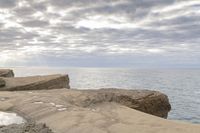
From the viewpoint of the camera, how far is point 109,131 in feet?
30.4

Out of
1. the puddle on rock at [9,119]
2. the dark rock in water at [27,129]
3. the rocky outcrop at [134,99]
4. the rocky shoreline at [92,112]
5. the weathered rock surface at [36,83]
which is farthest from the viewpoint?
the weathered rock surface at [36,83]

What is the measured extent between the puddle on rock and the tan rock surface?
485 millimetres

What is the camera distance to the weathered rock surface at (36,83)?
66.7 feet

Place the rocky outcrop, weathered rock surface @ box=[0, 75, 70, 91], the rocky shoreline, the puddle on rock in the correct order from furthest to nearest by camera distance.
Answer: weathered rock surface @ box=[0, 75, 70, 91] → the rocky outcrop → the puddle on rock → the rocky shoreline

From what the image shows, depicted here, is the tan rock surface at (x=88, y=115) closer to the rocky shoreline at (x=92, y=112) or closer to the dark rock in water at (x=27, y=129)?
the rocky shoreline at (x=92, y=112)

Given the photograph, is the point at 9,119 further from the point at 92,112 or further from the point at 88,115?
the point at 92,112

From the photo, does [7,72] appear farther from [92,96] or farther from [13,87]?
[92,96]

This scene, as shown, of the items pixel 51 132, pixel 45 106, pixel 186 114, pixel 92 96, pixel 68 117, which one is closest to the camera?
pixel 51 132

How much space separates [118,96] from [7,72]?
14.9 m

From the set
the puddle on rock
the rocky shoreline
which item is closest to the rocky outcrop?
the rocky shoreline

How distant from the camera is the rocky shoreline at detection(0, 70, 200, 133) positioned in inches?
372

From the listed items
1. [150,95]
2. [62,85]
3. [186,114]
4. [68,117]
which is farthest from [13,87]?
[186,114]

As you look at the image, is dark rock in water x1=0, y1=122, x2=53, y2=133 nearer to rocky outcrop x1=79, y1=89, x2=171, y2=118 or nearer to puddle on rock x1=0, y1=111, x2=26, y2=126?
puddle on rock x1=0, y1=111, x2=26, y2=126

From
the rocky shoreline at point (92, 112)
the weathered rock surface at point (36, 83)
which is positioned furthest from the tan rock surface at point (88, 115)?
the weathered rock surface at point (36, 83)
